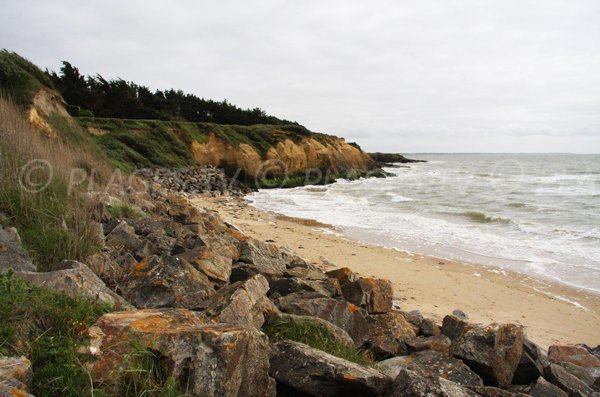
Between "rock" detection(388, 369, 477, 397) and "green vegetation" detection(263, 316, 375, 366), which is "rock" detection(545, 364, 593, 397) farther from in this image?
"rock" detection(388, 369, 477, 397)

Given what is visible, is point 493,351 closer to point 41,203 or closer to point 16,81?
point 41,203

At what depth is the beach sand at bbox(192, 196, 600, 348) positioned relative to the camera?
702 centimetres

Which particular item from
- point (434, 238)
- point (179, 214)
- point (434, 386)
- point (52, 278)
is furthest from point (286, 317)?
point (434, 238)

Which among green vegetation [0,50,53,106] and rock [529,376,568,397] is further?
green vegetation [0,50,53,106]

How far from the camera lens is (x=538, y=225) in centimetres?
1499

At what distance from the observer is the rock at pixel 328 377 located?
2.80 m

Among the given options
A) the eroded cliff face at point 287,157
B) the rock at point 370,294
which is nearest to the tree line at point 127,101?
the eroded cliff face at point 287,157

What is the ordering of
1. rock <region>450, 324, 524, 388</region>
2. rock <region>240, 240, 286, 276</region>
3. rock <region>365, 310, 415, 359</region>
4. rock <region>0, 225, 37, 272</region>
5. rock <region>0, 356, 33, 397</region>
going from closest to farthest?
1. rock <region>0, 356, 33, 397</region>
2. rock <region>0, 225, 37, 272</region>
3. rock <region>450, 324, 524, 388</region>
4. rock <region>365, 310, 415, 359</region>
5. rock <region>240, 240, 286, 276</region>

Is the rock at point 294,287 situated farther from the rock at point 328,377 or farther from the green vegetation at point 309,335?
the rock at point 328,377

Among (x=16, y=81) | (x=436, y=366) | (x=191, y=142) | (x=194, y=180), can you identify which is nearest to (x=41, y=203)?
(x=436, y=366)

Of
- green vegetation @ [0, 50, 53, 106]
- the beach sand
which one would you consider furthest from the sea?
green vegetation @ [0, 50, 53, 106]

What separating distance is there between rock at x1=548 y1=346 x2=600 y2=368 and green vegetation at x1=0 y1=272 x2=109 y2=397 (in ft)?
16.7

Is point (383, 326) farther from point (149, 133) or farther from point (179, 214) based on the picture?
point (149, 133)

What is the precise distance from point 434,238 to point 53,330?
38.8 feet
